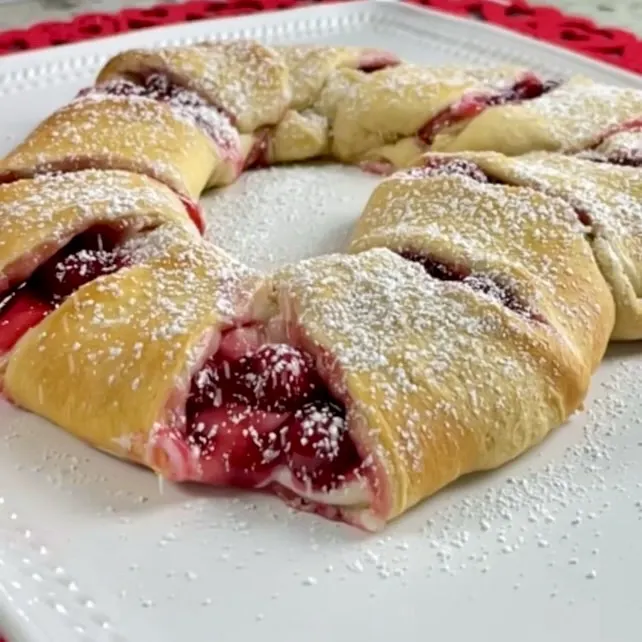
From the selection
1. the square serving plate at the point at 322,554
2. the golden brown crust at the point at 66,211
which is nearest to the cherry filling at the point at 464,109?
the golden brown crust at the point at 66,211

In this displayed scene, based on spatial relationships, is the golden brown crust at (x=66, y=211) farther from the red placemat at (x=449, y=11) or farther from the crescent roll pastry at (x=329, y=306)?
the red placemat at (x=449, y=11)

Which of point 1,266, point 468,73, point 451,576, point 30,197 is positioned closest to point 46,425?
point 1,266

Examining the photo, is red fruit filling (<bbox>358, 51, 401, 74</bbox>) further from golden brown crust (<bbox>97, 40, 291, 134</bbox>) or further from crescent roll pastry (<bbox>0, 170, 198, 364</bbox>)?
crescent roll pastry (<bbox>0, 170, 198, 364</bbox>)

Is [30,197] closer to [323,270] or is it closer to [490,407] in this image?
[323,270]

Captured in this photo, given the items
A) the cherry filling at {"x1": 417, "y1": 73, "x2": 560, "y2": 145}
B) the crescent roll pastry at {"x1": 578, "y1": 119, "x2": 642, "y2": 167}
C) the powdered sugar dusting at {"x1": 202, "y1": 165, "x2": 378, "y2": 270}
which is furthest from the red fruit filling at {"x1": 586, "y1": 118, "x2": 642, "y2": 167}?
the powdered sugar dusting at {"x1": 202, "y1": 165, "x2": 378, "y2": 270}

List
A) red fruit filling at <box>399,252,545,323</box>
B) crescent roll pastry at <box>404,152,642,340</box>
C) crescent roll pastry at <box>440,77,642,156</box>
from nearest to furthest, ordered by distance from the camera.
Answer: red fruit filling at <box>399,252,545,323</box> < crescent roll pastry at <box>404,152,642,340</box> < crescent roll pastry at <box>440,77,642,156</box>

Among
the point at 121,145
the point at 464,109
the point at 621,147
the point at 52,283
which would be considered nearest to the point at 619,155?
the point at 621,147
